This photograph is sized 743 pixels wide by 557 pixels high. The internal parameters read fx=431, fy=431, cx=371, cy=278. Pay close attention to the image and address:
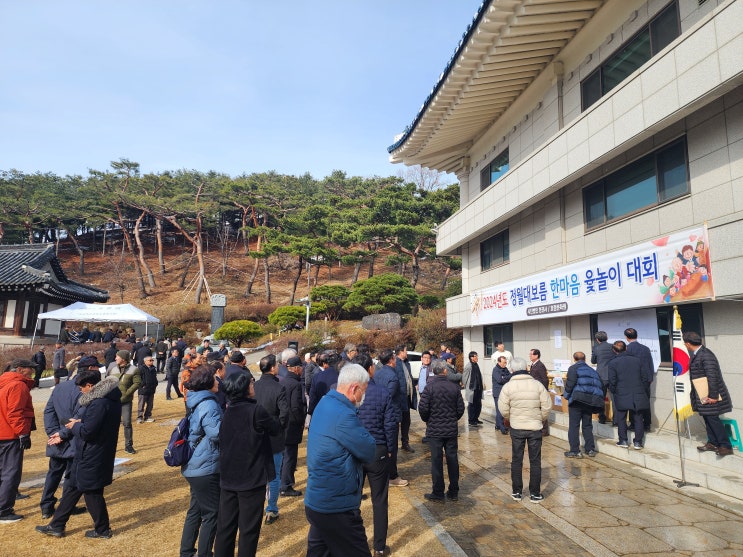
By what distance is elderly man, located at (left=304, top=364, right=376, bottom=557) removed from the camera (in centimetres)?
299

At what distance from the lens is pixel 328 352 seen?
7203 millimetres

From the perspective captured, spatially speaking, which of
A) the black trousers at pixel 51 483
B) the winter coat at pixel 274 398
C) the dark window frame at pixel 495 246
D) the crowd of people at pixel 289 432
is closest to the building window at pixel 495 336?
the dark window frame at pixel 495 246

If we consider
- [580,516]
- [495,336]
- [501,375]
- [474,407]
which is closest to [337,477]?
[580,516]

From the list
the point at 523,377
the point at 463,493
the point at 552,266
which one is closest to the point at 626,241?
the point at 552,266

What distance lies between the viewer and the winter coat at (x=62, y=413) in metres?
4.98

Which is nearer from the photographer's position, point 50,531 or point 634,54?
point 50,531

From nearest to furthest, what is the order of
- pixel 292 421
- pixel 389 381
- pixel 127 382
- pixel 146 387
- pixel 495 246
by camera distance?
pixel 292 421
pixel 389 381
pixel 127 382
pixel 146 387
pixel 495 246

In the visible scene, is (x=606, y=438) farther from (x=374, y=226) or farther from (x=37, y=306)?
(x=37, y=306)

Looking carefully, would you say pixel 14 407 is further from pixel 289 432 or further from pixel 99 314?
pixel 99 314

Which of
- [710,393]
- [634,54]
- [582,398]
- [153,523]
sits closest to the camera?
[153,523]

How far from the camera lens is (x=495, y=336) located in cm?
1500

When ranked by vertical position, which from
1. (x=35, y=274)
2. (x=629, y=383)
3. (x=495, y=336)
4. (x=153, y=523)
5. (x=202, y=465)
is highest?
(x=35, y=274)

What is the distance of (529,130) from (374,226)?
1776cm

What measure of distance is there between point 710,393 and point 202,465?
6670mm
